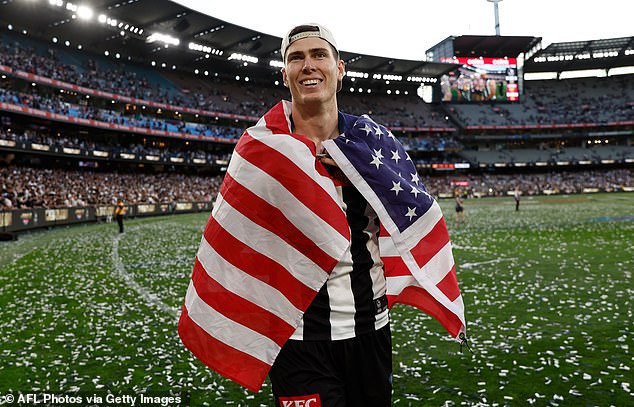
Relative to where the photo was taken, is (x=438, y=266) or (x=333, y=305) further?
(x=438, y=266)

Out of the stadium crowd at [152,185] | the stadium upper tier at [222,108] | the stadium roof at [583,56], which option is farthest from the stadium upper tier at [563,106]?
the stadium crowd at [152,185]

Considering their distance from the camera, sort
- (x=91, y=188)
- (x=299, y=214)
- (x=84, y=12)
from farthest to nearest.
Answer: (x=84, y=12), (x=91, y=188), (x=299, y=214)

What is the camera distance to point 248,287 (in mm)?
2111

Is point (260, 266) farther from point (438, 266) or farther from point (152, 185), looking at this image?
point (152, 185)

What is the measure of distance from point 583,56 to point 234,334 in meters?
105

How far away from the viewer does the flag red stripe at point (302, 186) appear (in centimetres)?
204

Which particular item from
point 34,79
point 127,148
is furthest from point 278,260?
point 127,148

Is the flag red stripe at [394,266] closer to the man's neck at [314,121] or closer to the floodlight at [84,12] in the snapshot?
the man's neck at [314,121]

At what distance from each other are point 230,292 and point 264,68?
234 ft

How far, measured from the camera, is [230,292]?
213 cm

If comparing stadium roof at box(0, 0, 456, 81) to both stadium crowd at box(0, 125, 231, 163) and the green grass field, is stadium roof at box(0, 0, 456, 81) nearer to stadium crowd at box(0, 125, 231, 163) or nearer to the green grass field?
stadium crowd at box(0, 125, 231, 163)

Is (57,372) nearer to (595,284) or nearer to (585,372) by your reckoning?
(585,372)

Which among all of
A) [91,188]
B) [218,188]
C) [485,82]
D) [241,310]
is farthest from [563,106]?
[241,310]

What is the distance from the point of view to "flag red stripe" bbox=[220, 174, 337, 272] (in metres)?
2.05
